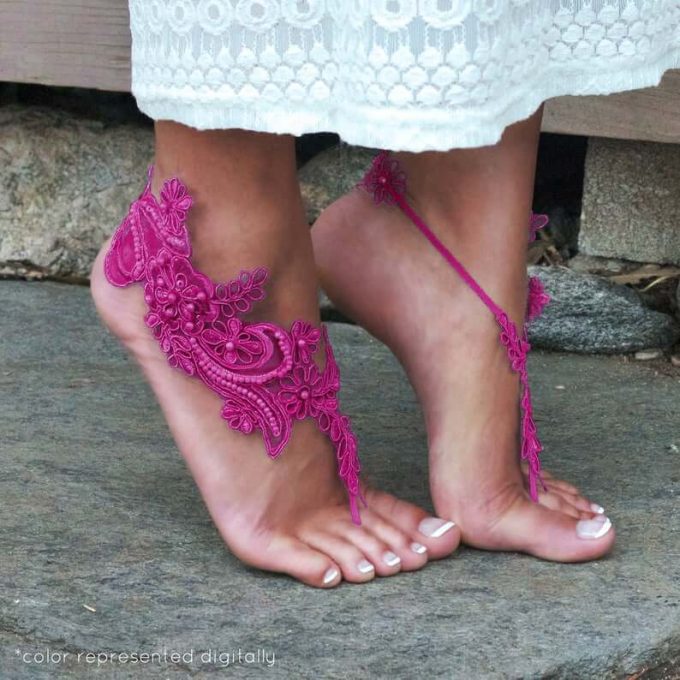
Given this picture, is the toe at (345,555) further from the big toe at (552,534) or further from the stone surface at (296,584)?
the big toe at (552,534)

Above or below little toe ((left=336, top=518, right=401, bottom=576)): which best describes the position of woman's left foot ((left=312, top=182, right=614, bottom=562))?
above

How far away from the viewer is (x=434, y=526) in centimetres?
136

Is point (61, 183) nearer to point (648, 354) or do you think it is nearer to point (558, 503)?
point (648, 354)

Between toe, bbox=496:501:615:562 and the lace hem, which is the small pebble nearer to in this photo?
toe, bbox=496:501:615:562

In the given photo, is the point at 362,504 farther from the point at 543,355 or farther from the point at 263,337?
the point at 543,355

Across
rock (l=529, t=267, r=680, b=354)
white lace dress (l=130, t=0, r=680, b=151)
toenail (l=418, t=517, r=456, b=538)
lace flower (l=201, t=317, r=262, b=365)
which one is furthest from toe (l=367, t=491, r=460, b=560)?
rock (l=529, t=267, r=680, b=354)

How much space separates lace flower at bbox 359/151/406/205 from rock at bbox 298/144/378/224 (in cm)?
83

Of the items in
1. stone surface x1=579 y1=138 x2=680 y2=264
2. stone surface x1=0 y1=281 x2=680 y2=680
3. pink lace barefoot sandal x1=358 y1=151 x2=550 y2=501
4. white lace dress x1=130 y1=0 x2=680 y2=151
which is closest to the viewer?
white lace dress x1=130 y1=0 x2=680 y2=151

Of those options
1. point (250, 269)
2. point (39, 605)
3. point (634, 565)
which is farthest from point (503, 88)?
point (39, 605)

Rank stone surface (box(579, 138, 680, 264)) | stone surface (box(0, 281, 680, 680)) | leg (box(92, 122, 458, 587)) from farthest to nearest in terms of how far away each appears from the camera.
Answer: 1. stone surface (box(579, 138, 680, 264))
2. leg (box(92, 122, 458, 587))
3. stone surface (box(0, 281, 680, 680))

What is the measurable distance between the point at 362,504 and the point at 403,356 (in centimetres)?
19

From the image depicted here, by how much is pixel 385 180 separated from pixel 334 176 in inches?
34.3

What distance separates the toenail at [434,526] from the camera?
1353 mm

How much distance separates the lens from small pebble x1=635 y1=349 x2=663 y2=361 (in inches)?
84.7
